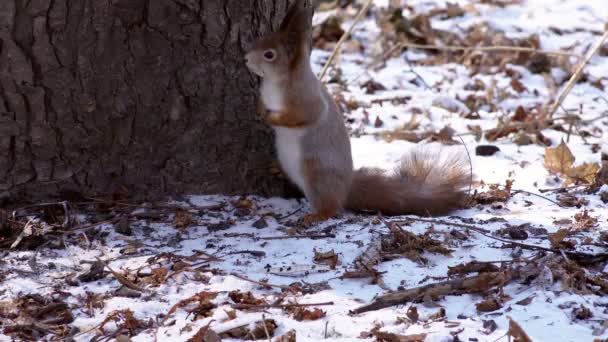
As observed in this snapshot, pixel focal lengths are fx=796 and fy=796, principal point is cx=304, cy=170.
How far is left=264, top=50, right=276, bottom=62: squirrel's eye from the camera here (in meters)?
3.24

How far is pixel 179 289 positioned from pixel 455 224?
1.11 meters

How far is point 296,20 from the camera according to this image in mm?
3234

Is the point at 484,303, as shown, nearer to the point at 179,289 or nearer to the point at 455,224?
the point at 455,224

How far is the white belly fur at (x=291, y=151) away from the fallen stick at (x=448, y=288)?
3.47 ft

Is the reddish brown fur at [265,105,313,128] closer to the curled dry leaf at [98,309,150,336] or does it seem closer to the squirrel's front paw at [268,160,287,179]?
the squirrel's front paw at [268,160,287,179]

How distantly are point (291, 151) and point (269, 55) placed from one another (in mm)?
446

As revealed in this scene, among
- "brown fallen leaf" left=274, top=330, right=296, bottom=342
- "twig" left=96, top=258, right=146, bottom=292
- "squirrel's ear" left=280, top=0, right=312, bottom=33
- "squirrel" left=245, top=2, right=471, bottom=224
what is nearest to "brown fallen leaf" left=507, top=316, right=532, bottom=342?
"brown fallen leaf" left=274, top=330, right=296, bottom=342

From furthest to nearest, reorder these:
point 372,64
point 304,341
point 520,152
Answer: point 372,64 → point 520,152 → point 304,341

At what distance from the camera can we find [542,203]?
3.54 m

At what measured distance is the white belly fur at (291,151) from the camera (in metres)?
3.43

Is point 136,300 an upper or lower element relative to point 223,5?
lower

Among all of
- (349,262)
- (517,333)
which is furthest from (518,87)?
(517,333)

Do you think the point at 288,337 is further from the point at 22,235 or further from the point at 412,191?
the point at 412,191

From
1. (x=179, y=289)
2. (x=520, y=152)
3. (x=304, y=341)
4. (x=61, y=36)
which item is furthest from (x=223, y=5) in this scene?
(x=520, y=152)
